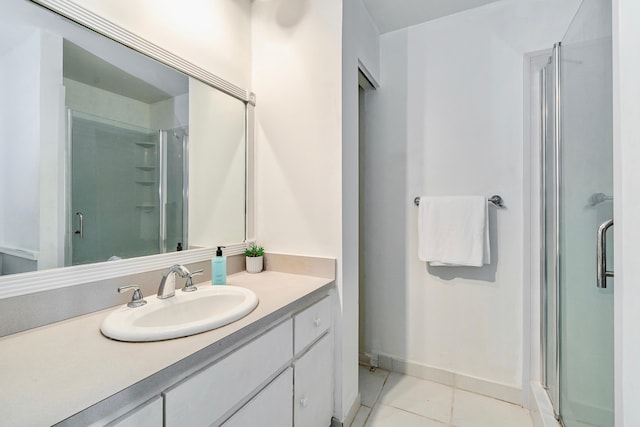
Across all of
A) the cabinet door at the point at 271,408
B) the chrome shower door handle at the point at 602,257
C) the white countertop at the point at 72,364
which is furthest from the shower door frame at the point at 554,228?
the white countertop at the point at 72,364

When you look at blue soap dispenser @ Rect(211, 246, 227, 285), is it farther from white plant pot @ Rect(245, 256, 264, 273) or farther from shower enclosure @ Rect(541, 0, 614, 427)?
shower enclosure @ Rect(541, 0, 614, 427)

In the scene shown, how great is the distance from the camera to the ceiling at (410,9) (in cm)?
171

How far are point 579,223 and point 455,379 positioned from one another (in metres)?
1.17

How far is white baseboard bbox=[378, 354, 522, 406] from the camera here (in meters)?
1.68

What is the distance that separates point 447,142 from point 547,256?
0.82 meters

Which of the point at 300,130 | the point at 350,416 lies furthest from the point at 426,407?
the point at 300,130

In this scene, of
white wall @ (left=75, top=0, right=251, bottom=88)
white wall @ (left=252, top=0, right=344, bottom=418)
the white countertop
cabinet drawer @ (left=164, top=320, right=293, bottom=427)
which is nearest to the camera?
the white countertop

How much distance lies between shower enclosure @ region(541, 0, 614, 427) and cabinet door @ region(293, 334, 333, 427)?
994 millimetres

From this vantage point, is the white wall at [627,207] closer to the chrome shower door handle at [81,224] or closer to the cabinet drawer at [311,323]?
the cabinet drawer at [311,323]

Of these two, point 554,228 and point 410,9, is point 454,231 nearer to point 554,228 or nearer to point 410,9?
point 554,228

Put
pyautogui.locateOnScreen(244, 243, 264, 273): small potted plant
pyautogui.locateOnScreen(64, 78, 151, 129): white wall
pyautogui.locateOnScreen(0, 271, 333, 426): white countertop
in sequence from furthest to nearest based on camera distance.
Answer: pyautogui.locateOnScreen(244, 243, 264, 273): small potted plant → pyautogui.locateOnScreen(64, 78, 151, 129): white wall → pyautogui.locateOnScreen(0, 271, 333, 426): white countertop

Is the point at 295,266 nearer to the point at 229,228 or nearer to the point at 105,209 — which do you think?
the point at 229,228

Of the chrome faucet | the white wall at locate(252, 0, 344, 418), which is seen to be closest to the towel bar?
the white wall at locate(252, 0, 344, 418)

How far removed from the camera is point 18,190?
854 millimetres
